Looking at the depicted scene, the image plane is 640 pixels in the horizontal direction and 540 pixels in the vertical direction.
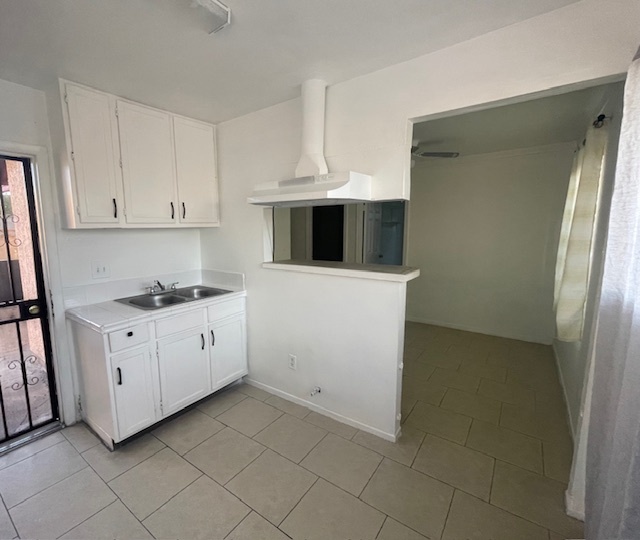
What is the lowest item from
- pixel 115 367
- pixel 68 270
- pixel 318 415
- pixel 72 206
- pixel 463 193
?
pixel 318 415

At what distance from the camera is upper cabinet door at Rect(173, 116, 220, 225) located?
2.63 metres

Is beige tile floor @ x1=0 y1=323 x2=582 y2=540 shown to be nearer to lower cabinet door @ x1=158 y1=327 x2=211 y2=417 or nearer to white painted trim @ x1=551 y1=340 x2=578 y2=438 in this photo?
white painted trim @ x1=551 y1=340 x2=578 y2=438

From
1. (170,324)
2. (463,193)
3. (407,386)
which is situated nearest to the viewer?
(170,324)

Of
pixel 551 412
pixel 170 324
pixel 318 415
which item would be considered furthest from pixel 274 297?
pixel 551 412

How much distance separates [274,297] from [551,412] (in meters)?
2.52

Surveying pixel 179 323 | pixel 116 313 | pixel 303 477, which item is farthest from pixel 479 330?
pixel 116 313

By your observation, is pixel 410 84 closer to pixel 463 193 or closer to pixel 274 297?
pixel 274 297

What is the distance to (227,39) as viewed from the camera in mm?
1590

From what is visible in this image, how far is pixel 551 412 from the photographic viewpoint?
2475 mm

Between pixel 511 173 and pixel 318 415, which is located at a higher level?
pixel 511 173

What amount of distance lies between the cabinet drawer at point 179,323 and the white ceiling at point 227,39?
5.50 feet

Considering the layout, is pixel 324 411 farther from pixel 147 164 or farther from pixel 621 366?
pixel 147 164

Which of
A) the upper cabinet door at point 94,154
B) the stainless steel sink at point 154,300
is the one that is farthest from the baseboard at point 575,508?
the upper cabinet door at point 94,154

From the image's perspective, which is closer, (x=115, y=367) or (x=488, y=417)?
(x=115, y=367)
